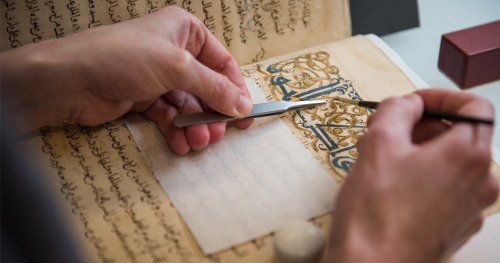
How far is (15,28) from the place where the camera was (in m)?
0.93

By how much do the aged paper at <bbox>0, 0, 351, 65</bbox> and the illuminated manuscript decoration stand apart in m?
0.06

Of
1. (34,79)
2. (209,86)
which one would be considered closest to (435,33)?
(209,86)

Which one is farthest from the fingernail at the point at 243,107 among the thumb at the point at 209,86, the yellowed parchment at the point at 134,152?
the yellowed parchment at the point at 134,152

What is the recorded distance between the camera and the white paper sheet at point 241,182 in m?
0.70

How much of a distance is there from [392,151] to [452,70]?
43cm

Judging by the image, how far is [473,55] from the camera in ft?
2.77

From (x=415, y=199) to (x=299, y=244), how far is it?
0.54ft

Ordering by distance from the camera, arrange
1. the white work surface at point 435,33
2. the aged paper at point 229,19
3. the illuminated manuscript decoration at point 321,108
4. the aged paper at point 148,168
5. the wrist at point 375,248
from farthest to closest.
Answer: the white work surface at point 435,33 → the aged paper at point 229,19 → the illuminated manuscript decoration at point 321,108 → the aged paper at point 148,168 → the wrist at point 375,248

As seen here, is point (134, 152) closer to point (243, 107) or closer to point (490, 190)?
point (243, 107)

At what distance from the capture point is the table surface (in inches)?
44.1

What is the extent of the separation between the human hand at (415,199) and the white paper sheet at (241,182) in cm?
Answer: 15

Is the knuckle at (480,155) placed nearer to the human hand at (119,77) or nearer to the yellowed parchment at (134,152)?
the yellowed parchment at (134,152)

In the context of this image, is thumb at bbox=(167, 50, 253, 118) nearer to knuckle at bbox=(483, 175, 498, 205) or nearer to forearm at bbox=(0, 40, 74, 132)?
forearm at bbox=(0, 40, 74, 132)

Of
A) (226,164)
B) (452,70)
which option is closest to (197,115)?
(226,164)
